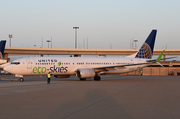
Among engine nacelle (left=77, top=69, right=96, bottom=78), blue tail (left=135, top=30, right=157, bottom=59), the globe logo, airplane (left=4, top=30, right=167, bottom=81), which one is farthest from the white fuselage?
blue tail (left=135, top=30, right=157, bottom=59)

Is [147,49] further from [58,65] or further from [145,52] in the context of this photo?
[58,65]

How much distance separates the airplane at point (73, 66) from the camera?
112 feet

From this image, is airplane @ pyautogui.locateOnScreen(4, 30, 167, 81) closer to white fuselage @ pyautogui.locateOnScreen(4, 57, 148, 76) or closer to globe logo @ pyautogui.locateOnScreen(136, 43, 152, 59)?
white fuselage @ pyautogui.locateOnScreen(4, 57, 148, 76)

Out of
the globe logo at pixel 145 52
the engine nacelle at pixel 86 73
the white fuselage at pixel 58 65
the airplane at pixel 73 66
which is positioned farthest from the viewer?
→ the globe logo at pixel 145 52

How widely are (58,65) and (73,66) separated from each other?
247 cm

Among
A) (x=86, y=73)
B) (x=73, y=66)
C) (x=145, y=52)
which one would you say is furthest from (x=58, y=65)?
(x=145, y=52)

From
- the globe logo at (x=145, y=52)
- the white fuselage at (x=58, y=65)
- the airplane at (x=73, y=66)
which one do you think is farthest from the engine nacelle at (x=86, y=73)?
the globe logo at (x=145, y=52)

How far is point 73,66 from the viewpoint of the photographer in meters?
36.9

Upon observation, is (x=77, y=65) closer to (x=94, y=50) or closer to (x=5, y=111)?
(x=5, y=111)

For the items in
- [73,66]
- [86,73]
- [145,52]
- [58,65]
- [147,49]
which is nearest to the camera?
[86,73]

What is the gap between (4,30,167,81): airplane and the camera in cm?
3409

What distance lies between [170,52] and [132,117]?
83149mm

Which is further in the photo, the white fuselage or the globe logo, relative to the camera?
the globe logo

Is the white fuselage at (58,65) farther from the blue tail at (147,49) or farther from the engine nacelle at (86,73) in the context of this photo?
the blue tail at (147,49)
